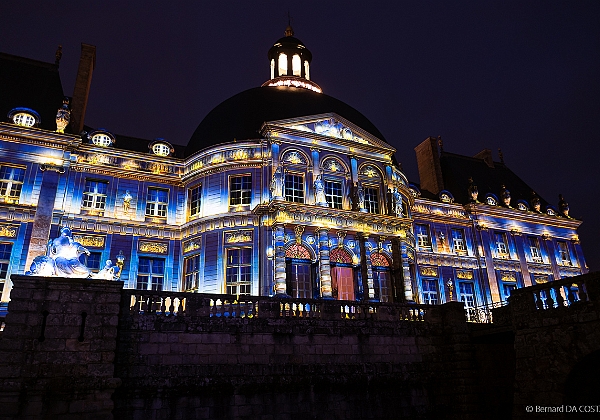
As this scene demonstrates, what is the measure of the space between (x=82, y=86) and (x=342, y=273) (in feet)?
64.5

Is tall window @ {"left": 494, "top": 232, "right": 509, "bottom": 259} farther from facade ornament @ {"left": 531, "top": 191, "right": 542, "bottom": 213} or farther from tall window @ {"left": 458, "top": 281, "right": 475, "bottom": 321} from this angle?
facade ornament @ {"left": 531, "top": 191, "right": 542, "bottom": 213}

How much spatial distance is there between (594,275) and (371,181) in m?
15.8

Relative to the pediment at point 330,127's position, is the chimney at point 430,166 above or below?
above

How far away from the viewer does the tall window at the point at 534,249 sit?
117 ft

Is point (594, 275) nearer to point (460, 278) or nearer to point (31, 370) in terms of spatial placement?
point (31, 370)

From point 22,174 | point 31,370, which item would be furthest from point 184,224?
point 31,370

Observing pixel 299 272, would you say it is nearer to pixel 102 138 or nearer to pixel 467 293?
pixel 102 138

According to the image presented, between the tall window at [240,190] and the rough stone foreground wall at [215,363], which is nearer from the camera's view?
the rough stone foreground wall at [215,363]

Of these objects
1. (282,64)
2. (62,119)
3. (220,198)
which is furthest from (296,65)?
(62,119)

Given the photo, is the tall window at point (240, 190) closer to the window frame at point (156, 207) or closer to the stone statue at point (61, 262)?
the window frame at point (156, 207)

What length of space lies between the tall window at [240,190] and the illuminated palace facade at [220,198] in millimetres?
81

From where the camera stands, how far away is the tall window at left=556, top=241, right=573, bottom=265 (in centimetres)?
3666

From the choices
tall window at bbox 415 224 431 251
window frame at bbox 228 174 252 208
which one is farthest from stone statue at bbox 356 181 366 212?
tall window at bbox 415 224 431 251

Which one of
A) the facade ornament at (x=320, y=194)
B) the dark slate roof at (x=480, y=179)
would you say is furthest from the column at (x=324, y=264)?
the dark slate roof at (x=480, y=179)
